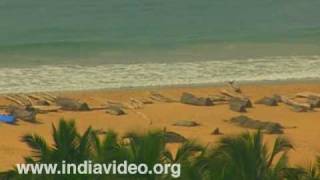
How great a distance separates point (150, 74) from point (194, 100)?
20.5 ft

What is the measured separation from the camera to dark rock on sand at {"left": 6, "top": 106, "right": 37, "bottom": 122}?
810 inches

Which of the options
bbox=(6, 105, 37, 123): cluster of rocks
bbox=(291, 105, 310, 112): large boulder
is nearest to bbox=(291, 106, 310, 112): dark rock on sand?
bbox=(291, 105, 310, 112): large boulder

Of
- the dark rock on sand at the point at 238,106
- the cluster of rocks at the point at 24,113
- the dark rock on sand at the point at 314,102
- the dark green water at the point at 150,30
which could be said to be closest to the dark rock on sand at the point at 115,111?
the cluster of rocks at the point at 24,113

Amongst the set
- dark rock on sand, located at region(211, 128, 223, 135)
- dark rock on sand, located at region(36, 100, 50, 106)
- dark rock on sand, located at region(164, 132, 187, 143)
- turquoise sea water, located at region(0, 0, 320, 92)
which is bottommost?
dark rock on sand, located at region(211, 128, 223, 135)

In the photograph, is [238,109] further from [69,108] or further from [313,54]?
[313,54]

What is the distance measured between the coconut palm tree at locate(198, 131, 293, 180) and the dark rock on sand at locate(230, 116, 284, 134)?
8432 mm

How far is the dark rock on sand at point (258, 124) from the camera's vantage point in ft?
64.0

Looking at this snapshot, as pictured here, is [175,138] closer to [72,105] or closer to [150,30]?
[72,105]

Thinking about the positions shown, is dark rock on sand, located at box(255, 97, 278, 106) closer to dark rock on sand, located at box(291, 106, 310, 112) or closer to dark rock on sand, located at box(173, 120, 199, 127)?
dark rock on sand, located at box(291, 106, 310, 112)

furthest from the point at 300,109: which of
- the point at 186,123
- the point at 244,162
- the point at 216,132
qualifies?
the point at 244,162

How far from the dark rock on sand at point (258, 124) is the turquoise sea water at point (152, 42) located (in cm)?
719

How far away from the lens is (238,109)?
2200 cm

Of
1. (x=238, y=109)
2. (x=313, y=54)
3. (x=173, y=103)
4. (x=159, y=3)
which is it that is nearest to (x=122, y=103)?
(x=173, y=103)

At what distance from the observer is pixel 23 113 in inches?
816
